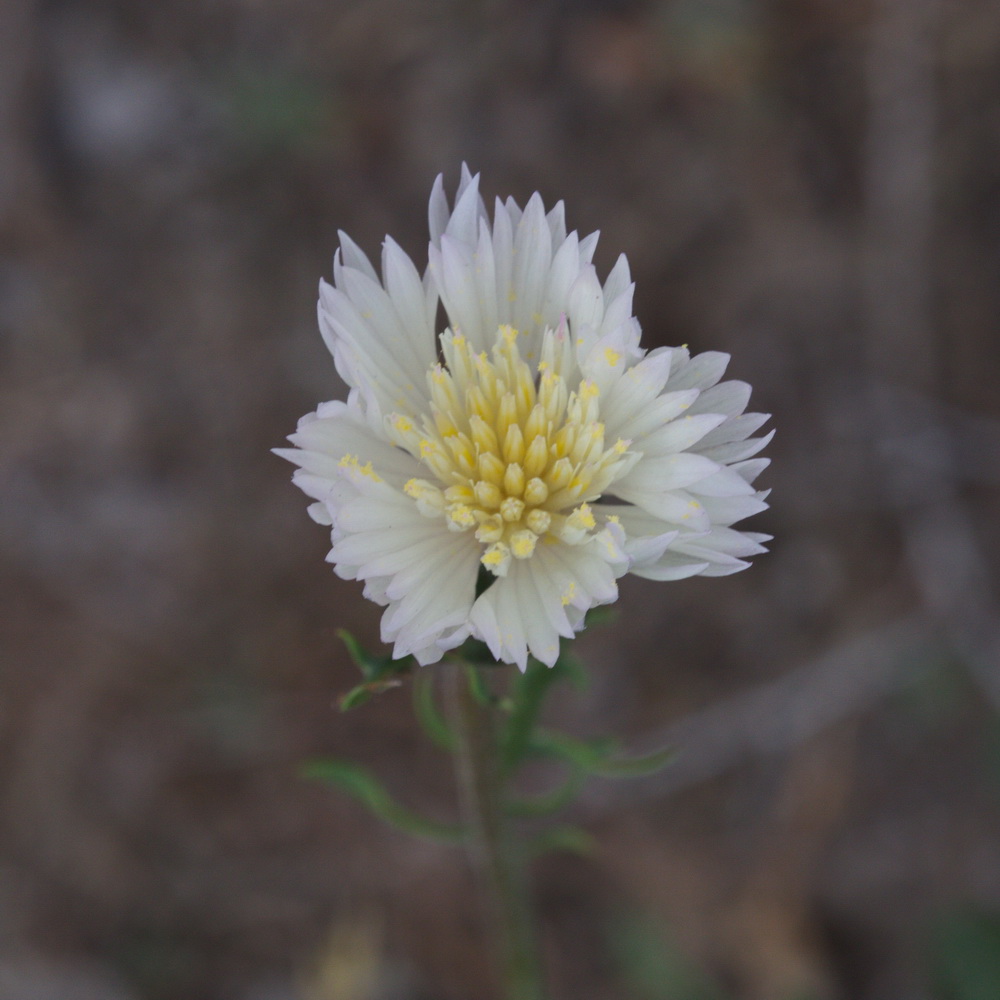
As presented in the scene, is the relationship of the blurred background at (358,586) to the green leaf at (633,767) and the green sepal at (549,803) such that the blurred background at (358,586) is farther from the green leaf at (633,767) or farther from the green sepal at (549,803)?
the green leaf at (633,767)

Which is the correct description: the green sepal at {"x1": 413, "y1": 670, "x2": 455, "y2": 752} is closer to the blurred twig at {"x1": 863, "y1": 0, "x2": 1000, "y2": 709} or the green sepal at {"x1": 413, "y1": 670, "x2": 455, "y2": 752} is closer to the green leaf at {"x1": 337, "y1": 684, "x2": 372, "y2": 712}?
the green leaf at {"x1": 337, "y1": 684, "x2": 372, "y2": 712}

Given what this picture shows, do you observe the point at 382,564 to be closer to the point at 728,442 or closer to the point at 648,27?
the point at 728,442

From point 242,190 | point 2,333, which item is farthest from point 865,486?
point 2,333

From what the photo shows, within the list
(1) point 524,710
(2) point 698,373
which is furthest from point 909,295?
(1) point 524,710

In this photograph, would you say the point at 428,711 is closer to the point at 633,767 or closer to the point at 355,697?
the point at 633,767

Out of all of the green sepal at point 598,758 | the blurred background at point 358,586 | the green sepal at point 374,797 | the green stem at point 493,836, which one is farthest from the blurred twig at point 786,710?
the green sepal at point 598,758
